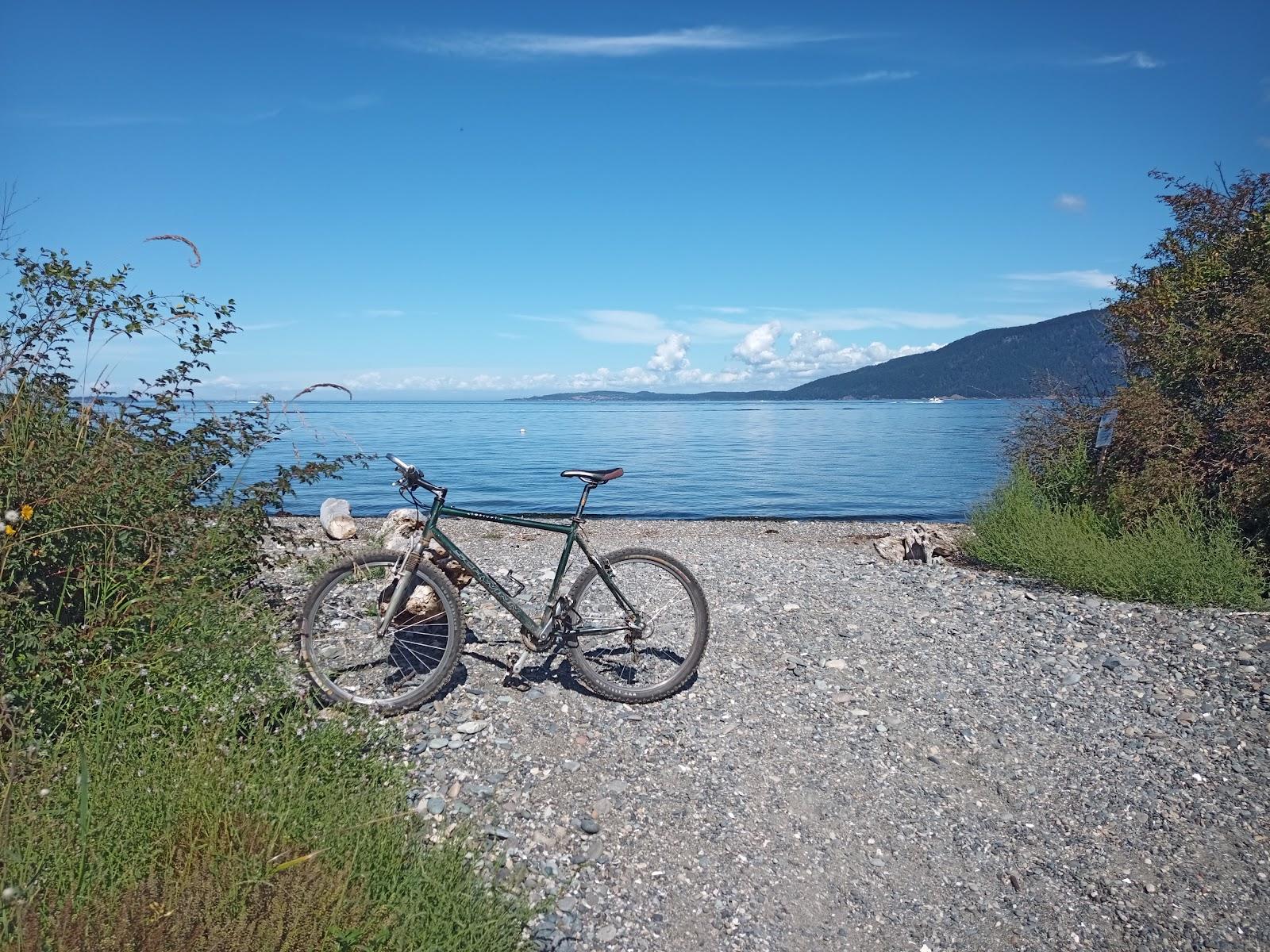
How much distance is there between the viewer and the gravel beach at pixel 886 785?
3639 millimetres

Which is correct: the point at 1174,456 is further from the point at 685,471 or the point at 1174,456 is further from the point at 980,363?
the point at 980,363

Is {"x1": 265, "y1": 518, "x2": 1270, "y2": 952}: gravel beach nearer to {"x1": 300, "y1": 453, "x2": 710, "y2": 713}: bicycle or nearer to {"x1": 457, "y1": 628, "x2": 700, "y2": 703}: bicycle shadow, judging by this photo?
{"x1": 457, "y1": 628, "x2": 700, "y2": 703}: bicycle shadow

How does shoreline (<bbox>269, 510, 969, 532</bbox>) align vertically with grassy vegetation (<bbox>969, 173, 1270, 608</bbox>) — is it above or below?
below

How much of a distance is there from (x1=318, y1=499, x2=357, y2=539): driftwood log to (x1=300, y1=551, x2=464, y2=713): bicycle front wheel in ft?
29.5

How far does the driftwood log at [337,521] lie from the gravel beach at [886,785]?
7.36m

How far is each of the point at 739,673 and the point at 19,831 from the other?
4512 mm

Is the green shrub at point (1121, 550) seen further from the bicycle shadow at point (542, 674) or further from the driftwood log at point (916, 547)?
the bicycle shadow at point (542, 674)

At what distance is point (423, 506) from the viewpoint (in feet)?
17.7

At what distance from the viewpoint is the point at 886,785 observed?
471cm

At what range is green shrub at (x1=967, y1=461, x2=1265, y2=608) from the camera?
7.75 m

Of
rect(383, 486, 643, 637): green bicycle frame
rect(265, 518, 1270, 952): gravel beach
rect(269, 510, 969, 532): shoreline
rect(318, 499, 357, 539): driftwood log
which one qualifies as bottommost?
rect(269, 510, 969, 532): shoreline

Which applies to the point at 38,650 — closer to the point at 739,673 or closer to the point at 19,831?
the point at 19,831

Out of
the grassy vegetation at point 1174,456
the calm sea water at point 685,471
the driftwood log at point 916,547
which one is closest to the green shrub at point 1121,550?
the grassy vegetation at point 1174,456

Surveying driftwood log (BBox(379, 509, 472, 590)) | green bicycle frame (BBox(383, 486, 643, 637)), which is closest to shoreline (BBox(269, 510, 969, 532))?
driftwood log (BBox(379, 509, 472, 590))
